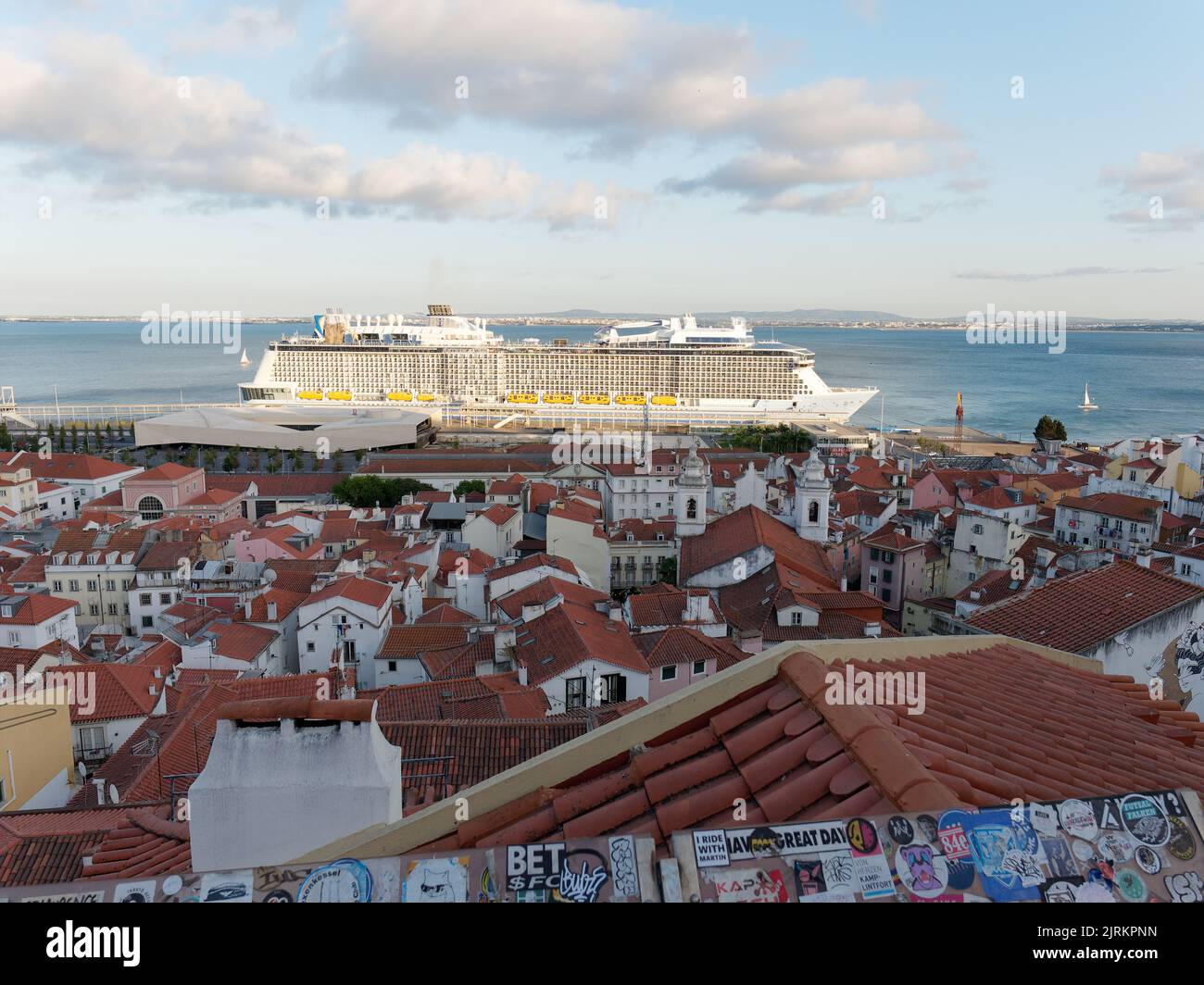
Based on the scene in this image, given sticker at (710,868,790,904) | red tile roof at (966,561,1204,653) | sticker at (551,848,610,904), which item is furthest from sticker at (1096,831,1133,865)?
red tile roof at (966,561,1204,653)

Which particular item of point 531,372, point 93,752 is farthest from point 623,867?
point 531,372

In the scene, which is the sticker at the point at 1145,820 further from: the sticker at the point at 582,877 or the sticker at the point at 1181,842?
the sticker at the point at 582,877

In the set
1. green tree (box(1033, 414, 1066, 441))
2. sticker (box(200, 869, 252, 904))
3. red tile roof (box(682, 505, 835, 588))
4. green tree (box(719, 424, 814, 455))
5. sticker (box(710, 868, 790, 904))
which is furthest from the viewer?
green tree (box(1033, 414, 1066, 441))

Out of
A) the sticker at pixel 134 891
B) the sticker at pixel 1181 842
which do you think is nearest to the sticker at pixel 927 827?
the sticker at pixel 1181 842

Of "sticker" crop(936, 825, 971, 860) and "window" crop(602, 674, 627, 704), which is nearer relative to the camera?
"sticker" crop(936, 825, 971, 860)

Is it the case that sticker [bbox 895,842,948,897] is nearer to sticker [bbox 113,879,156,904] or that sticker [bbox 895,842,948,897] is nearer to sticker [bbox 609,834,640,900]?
sticker [bbox 609,834,640,900]

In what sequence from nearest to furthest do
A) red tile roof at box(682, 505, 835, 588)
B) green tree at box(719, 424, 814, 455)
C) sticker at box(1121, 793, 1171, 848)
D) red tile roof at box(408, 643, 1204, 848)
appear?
sticker at box(1121, 793, 1171, 848) → red tile roof at box(408, 643, 1204, 848) → red tile roof at box(682, 505, 835, 588) → green tree at box(719, 424, 814, 455)
